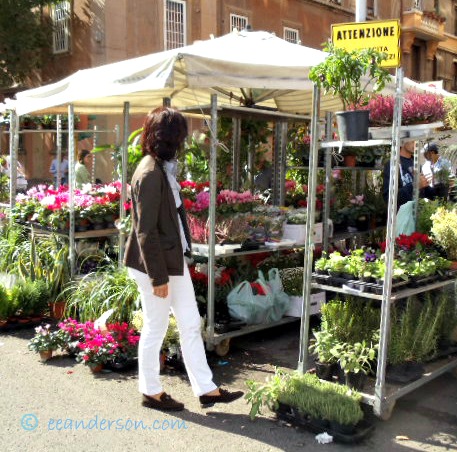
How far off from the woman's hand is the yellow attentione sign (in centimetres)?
223

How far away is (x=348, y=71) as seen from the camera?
12.0ft

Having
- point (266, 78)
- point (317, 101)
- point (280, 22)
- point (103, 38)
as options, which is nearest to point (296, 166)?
point (266, 78)

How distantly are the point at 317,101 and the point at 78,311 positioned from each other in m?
3.10

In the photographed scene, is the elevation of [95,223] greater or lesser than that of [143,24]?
lesser

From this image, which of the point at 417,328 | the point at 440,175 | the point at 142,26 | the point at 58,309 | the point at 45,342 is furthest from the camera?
the point at 142,26

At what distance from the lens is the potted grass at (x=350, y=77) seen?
3.64m

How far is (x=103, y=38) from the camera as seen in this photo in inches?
643

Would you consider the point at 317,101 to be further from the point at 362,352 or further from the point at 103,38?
the point at 103,38

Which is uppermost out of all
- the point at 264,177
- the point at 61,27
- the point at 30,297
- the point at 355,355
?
the point at 61,27

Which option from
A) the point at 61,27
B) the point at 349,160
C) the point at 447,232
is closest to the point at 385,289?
the point at 447,232

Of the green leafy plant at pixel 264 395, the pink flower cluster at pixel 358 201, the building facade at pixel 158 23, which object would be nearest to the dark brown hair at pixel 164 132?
the green leafy plant at pixel 264 395

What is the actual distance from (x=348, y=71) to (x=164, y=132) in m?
1.15

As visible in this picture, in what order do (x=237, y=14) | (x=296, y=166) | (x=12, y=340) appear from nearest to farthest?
(x=12, y=340), (x=296, y=166), (x=237, y=14)

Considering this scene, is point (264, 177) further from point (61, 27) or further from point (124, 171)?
point (61, 27)
